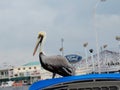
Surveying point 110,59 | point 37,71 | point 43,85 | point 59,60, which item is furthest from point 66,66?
point 37,71

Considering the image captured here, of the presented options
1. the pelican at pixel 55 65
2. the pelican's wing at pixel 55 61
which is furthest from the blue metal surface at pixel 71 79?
the pelican's wing at pixel 55 61

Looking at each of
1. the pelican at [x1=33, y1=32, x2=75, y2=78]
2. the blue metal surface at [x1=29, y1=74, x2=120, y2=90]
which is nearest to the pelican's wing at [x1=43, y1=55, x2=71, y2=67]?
the pelican at [x1=33, y1=32, x2=75, y2=78]

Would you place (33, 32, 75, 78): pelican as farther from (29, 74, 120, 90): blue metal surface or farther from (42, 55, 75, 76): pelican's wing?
(29, 74, 120, 90): blue metal surface

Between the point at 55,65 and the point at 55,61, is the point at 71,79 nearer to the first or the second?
the point at 55,65

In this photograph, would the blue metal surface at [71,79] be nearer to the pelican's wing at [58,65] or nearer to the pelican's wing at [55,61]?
the pelican's wing at [58,65]

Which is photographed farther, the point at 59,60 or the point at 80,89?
the point at 59,60

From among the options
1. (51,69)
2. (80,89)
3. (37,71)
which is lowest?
(80,89)

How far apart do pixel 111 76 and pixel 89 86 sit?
1.67ft

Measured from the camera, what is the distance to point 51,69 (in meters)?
13.2

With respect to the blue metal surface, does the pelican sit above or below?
above

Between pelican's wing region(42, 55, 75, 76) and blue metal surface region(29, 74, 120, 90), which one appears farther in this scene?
pelican's wing region(42, 55, 75, 76)

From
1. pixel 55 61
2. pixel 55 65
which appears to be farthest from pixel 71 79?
A: pixel 55 61

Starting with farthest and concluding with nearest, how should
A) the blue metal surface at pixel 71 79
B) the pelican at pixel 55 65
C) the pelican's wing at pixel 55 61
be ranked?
the pelican's wing at pixel 55 61 → the pelican at pixel 55 65 → the blue metal surface at pixel 71 79

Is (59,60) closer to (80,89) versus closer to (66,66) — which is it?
(66,66)
